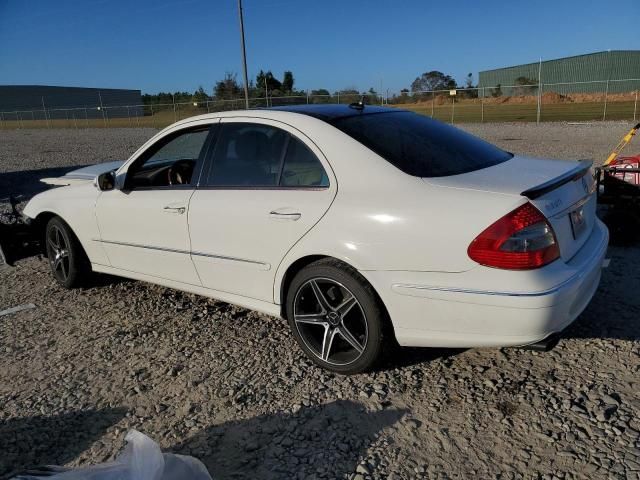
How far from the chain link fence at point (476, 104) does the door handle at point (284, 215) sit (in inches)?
938

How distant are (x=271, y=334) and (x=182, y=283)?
766 millimetres

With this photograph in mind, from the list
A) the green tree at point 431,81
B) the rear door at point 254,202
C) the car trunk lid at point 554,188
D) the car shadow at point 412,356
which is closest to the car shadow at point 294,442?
the car shadow at point 412,356

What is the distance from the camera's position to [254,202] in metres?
3.38

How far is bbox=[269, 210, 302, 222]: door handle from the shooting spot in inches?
124

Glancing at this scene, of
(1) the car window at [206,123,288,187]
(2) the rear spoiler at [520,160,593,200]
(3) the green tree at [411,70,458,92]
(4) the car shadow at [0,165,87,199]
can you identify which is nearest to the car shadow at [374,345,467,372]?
(2) the rear spoiler at [520,160,593,200]

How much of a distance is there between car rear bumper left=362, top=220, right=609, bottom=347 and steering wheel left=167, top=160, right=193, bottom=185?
93.6 inches

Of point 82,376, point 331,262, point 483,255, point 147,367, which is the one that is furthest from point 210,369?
point 483,255

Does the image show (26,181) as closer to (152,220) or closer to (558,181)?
(152,220)

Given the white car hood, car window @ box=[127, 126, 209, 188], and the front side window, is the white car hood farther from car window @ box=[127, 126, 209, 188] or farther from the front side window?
the front side window

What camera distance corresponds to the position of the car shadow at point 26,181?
34.9 feet

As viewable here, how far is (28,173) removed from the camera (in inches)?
538

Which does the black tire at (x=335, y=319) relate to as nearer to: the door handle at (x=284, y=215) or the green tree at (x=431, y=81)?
the door handle at (x=284, y=215)

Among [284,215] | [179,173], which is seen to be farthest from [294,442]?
[179,173]

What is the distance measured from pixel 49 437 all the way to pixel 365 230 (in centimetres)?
197
